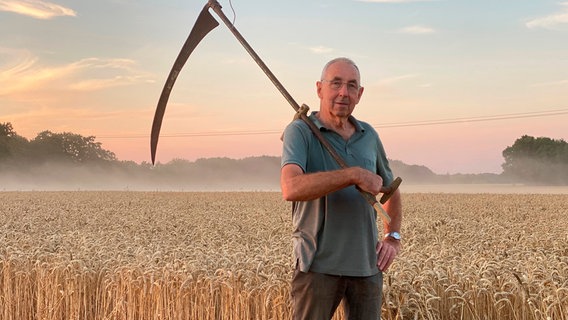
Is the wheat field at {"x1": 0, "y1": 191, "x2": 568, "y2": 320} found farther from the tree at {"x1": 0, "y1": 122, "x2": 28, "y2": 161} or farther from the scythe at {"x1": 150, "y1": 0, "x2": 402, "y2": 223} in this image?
the tree at {"x1": 0, "y1": 122, "x2": 28, "y2": 161}

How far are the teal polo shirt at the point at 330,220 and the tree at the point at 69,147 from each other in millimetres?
114061

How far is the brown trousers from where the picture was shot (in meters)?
3.84

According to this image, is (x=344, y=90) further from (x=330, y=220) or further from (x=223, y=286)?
(x=223, y=286)

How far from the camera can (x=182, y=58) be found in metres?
5.18

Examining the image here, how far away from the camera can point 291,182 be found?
3654mm

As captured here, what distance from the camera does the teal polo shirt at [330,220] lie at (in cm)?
381

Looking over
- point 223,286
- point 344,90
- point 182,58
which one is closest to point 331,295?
point 344,90

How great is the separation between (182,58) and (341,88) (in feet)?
6.06

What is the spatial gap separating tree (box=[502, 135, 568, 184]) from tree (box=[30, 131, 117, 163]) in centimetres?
7139

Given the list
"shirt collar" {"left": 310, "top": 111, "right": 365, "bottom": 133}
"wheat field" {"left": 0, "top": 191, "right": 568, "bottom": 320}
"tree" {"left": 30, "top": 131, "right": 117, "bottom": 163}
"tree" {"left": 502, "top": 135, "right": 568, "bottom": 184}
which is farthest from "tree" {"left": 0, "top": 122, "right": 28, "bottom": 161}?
"shirt collar" {"left": 310, "top": 111, "right": 365, "bottom": 133}

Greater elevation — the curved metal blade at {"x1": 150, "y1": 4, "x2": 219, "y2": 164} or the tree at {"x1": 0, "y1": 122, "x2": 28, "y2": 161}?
the tree at {"x1": 0, "y1": 122, "x2": 28, "y2": 161}

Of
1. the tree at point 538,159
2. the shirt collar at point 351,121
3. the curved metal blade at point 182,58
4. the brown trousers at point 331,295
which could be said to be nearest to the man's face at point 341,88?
the shirt collar at point 351,121

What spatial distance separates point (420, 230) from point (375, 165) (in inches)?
488

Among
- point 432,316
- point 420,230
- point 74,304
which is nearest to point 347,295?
point 432,316
